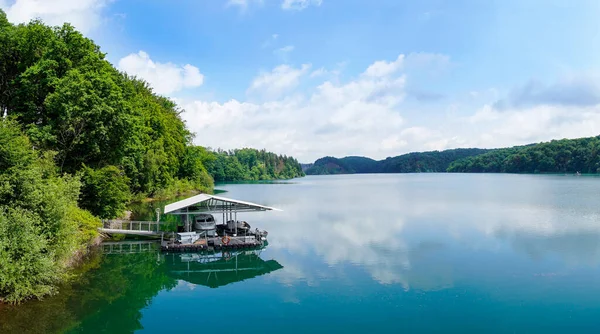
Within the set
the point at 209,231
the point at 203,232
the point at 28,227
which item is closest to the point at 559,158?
the point at 209,231

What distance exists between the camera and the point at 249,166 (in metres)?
172

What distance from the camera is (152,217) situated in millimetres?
38625

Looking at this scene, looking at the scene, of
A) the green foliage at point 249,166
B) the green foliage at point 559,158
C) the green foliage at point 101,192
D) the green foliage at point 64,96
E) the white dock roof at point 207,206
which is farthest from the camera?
the green foliage at point 249,166

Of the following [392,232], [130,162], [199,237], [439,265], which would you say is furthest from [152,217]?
[439,265]

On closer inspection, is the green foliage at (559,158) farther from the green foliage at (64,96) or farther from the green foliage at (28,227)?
the green foliage at (28,227)

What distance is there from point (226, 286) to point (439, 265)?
10798mm

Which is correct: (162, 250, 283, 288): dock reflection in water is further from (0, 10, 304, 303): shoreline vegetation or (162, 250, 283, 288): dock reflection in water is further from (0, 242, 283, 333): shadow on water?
(0, 10, 304, 303): shoreline vegetation

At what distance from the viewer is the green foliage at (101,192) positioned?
1026 inches

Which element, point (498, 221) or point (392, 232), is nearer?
point (392, 232)

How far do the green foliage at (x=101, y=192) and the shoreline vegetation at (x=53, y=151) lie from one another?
61mm

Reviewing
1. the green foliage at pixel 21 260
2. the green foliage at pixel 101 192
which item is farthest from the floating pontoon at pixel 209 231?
the green foliage at pixel 21 260

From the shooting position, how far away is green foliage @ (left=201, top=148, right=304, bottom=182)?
145000 mm

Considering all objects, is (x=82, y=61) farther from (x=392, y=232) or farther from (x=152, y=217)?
(x=392, y=232)

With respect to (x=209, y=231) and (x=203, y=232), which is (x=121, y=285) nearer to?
(x=203, y=232)
